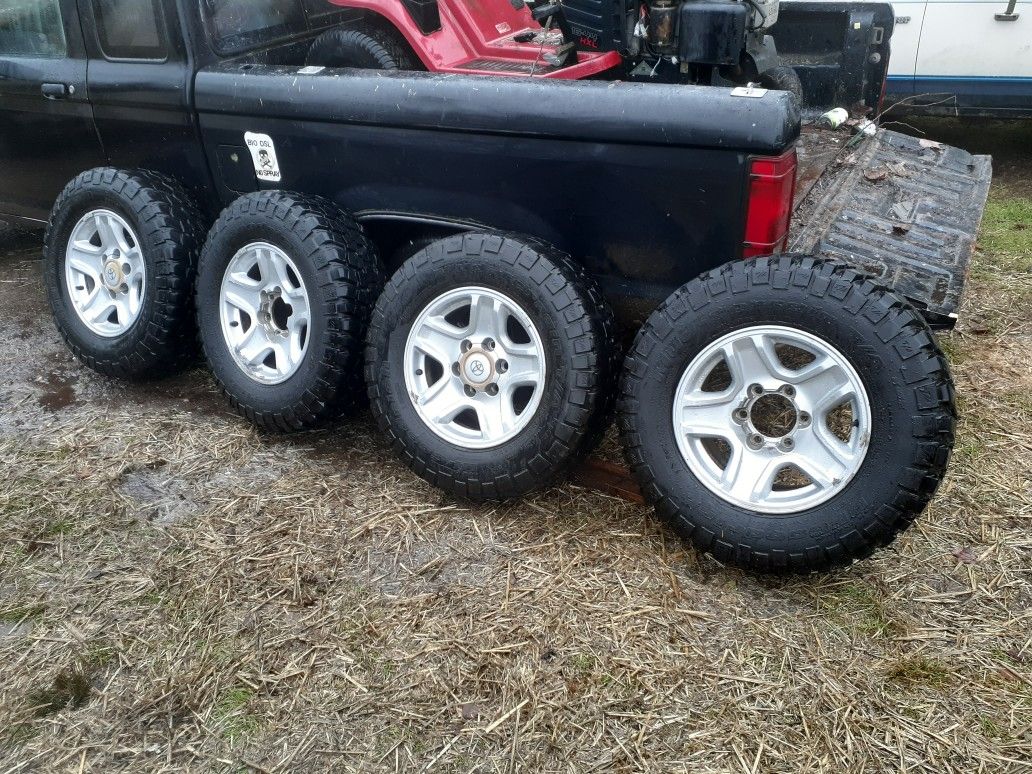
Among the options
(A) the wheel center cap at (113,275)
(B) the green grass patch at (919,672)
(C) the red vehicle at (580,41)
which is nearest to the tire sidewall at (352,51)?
(C) the red vehicle at (580,41)

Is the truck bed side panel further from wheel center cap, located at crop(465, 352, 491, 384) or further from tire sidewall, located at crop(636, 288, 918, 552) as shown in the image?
wheel center cap, located at crop(465, 352, 491, 384)

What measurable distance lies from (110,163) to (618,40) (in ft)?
8.26

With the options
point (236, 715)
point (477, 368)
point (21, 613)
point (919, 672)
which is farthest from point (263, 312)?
point (919, 672)

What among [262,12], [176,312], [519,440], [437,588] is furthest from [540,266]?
[262,12]

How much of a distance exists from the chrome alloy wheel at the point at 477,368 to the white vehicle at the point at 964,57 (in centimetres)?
435

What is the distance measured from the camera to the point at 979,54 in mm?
6023

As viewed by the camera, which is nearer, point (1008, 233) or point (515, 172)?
point (515, 172)

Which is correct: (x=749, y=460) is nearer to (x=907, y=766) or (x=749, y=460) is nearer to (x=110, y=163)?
(x=907, y=766)

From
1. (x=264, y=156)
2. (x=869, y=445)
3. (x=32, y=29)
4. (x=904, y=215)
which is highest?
(x=32, y=29)

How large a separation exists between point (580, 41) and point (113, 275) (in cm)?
249

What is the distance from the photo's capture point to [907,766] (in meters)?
2.18

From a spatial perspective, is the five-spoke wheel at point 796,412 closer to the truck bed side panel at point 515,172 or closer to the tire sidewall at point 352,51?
the truck bed side panel at point 515,172

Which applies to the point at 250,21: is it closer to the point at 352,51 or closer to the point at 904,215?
the point at 352,51

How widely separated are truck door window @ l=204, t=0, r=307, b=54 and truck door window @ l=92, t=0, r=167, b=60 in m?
0.24
